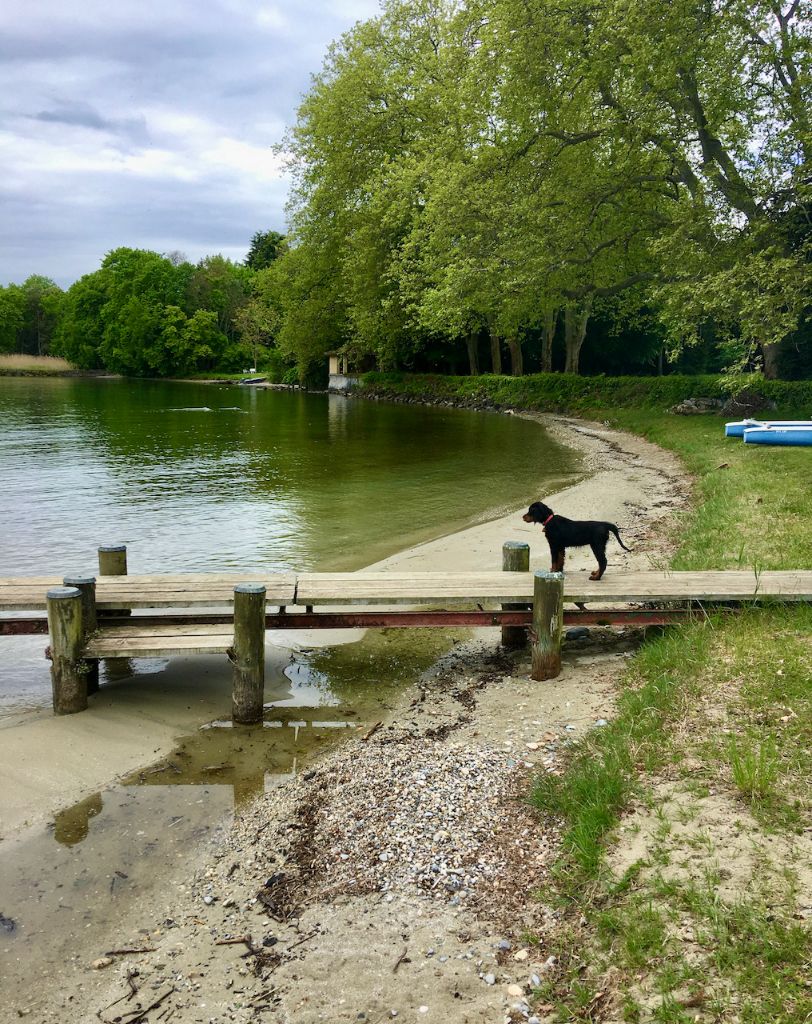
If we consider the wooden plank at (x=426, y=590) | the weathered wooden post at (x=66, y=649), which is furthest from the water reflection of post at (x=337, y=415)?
the weathered wooden post at (x=66, y=649)

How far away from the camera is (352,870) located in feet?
15.3

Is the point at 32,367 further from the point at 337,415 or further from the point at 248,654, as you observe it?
the point at 248,654

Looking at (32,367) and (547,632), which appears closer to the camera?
(547,632)

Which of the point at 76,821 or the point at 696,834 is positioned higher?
the point at 696,834

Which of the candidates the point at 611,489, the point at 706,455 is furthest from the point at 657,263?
the point at 611,489

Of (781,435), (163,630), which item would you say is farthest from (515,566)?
(781,435)

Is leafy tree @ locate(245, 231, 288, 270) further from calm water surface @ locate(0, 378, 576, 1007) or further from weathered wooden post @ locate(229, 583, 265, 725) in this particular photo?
weathered wooden post @ locate(229, 583, 265, 725)

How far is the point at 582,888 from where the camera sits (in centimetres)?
410

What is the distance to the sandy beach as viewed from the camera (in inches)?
147

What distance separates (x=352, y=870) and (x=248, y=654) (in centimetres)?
280

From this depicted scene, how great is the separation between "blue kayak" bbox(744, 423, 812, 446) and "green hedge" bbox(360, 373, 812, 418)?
3.01m

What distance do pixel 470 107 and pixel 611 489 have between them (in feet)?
54.0

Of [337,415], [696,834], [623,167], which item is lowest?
[696,834]

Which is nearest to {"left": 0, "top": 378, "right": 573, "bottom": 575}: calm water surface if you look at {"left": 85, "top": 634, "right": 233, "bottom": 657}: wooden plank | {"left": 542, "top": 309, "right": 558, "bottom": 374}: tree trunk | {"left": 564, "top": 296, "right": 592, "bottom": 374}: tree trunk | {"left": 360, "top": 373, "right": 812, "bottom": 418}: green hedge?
{"left": 360, "top": 373, "right": 812, "bottom": 418}: green hedge
